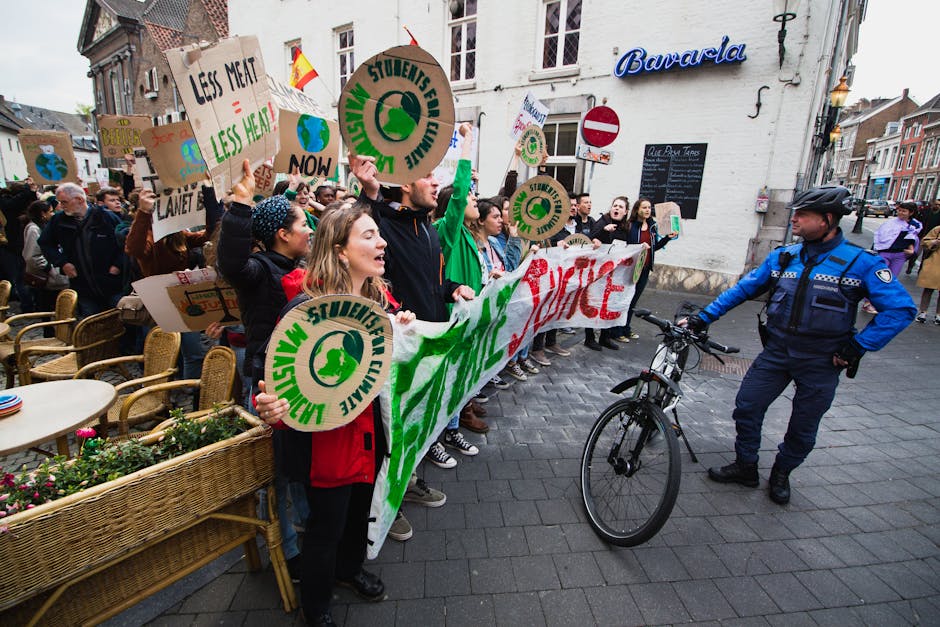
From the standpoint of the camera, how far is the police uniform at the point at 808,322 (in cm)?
277

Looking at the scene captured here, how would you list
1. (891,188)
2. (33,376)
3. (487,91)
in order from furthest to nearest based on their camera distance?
(891,188), (487,91), (33,376)

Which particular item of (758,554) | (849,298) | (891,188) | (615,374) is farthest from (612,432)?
(891,188)

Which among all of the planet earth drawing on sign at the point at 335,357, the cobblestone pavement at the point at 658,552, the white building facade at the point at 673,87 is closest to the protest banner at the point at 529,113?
the cobblestone pavement at the point at 658,552

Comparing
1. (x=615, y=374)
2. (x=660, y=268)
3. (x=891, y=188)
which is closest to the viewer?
(x=615, y=374)

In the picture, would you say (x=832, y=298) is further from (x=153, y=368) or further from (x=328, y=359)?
(x=153, y=368)

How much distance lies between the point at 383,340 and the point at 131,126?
5.90 metres

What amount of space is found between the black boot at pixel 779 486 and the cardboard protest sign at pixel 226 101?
399cm

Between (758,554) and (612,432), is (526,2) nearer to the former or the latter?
(612,432)

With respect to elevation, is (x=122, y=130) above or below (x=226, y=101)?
above

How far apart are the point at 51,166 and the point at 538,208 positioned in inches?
319

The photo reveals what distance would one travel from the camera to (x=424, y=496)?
9.88 ft

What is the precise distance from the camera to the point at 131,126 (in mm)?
5551

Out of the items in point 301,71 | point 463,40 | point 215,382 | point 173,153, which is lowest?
point 215,382

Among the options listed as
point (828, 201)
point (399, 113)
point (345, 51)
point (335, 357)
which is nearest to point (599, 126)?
point (828, 201)
